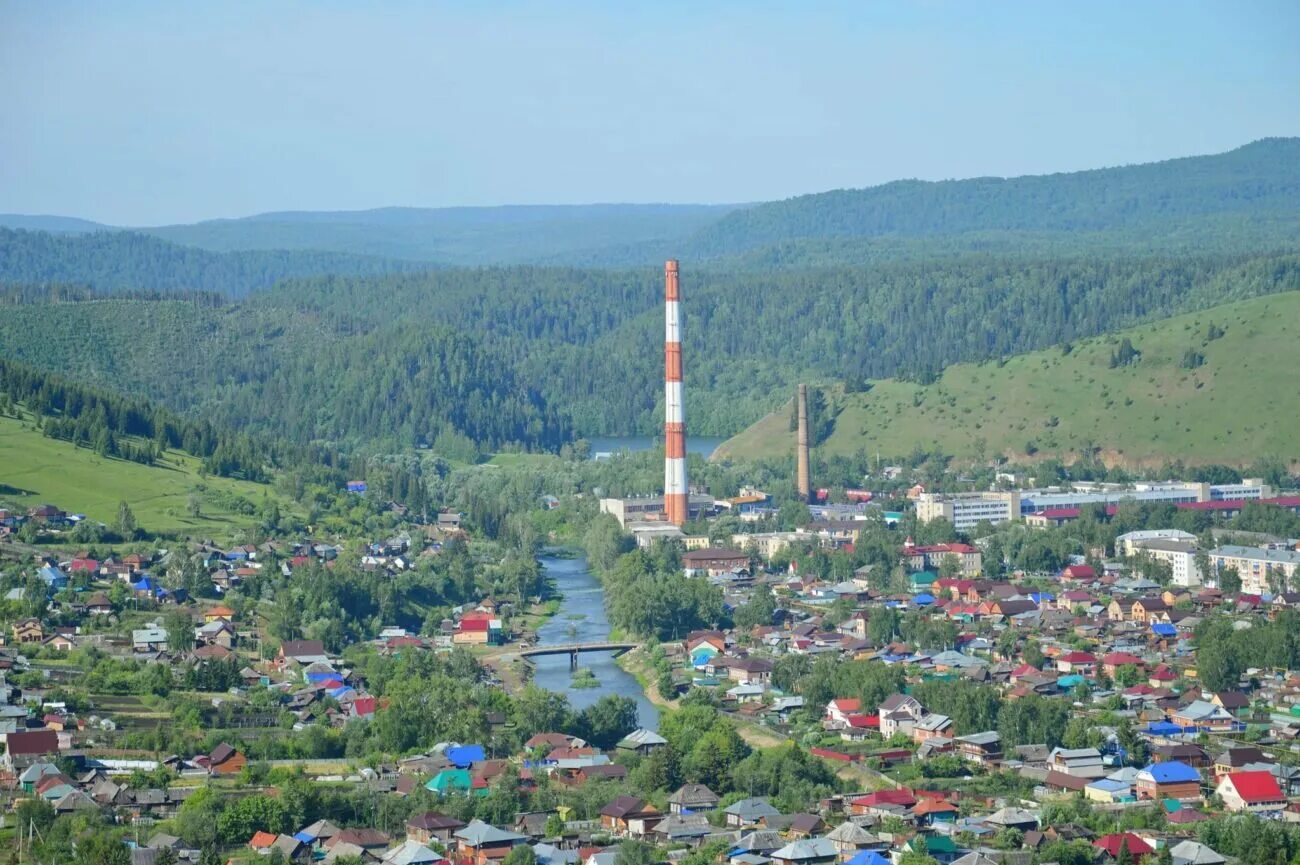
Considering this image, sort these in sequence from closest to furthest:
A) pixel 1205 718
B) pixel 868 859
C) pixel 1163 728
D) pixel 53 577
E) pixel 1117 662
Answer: pixel 868 859 → pixel 1163 728 → pixel 1205 718 → pixel 1117 662 → pixel 53 577

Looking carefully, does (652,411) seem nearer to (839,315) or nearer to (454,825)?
(839,315)

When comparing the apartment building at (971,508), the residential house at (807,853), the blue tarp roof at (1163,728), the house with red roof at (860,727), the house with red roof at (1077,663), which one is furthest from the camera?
the apartment building at (971,508)

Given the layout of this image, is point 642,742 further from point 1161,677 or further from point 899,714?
point 1161,677

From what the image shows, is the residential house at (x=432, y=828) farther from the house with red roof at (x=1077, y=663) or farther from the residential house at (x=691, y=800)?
the house with red roof at (x=1077, y=663)

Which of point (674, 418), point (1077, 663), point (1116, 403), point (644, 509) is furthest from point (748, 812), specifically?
point (1116, 403)

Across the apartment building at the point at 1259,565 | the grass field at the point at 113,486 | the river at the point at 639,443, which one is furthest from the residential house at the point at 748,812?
the river at the point at 639,443

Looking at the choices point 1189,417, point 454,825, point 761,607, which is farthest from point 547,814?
point 1189,417

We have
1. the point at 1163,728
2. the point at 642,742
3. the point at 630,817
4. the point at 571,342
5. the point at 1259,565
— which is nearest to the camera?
the point at 630,817
